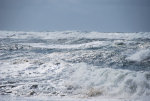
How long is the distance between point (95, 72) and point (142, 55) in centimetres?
753

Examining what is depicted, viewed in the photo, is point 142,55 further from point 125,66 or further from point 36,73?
point 36,73

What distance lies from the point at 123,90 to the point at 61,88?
6.27 feet

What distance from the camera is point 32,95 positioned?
5.89 meters

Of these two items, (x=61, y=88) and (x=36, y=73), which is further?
(x=36, y=73)

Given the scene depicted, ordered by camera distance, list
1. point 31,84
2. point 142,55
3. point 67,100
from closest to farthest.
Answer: point 67,100, point 31,84, point 142,55

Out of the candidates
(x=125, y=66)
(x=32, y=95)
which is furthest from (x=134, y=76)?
(x=125, y=66)

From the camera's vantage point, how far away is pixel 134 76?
21.9 ft

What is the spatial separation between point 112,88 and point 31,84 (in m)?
2.71

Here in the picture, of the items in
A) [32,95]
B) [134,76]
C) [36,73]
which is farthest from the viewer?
[36,73]

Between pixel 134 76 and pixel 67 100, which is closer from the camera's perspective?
pixel 67 100

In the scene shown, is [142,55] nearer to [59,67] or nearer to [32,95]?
[59,67]

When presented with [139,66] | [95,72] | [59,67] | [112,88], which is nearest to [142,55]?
[139,66]

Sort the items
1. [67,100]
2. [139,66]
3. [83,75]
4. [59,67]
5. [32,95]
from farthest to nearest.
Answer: [139,66] < [59,67] < [83,75] < [32,95] < [67,100]

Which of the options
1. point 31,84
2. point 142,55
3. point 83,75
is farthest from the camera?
point 142,55
